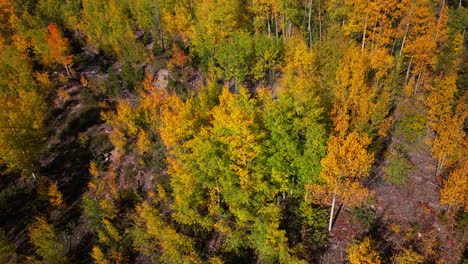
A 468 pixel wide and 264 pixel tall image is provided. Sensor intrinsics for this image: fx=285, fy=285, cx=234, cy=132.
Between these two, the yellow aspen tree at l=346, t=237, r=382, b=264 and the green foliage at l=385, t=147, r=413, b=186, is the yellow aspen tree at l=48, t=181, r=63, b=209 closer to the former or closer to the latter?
the yellow aspen tree at l=346, t=237, r=382, b=264

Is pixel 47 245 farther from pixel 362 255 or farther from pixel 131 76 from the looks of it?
pixel 131 76

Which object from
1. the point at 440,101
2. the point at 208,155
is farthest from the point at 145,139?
the point at 440,101

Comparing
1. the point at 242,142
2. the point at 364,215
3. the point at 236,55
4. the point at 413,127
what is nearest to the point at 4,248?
the point at 242,142

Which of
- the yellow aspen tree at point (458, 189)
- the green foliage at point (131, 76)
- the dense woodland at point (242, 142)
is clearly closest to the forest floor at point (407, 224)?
the dense woodland at point (242, 142)

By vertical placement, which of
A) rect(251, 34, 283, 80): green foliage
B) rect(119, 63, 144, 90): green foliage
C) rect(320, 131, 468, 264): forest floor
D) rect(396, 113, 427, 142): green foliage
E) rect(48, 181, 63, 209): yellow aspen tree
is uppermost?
rect(251, 34, 283, 80): green foliage

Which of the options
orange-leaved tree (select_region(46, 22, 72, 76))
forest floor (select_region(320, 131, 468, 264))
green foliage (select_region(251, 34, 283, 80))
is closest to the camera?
forest floor (select_region(320, 131, 468, 264))

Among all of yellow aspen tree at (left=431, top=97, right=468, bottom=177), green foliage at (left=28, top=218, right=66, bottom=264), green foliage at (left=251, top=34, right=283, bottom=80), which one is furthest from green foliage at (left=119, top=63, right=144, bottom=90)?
yellow aspen tree at (left=431, top=97, right=468, bottom=177)

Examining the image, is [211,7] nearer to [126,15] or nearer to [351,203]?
[126,15]
